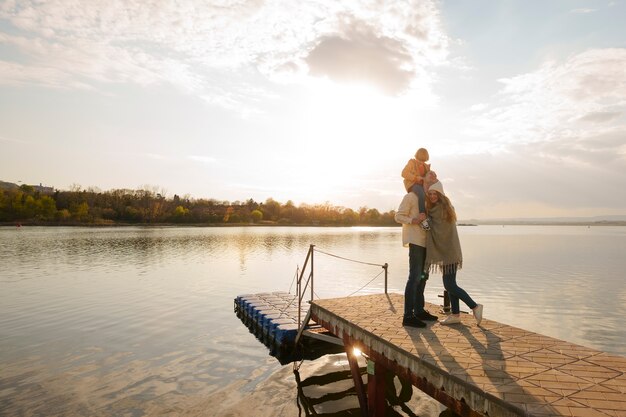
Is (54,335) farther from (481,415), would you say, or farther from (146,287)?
(481,415)

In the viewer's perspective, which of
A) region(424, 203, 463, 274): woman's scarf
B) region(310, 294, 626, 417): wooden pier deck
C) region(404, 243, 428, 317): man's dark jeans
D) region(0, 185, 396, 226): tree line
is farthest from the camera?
region(0, 185, 396, 226): tree line

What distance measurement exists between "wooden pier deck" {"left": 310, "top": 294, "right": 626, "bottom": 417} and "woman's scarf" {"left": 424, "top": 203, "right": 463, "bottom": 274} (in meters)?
1.36

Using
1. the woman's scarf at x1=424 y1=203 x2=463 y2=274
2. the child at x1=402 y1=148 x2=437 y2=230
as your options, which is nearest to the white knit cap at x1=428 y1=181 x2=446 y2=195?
the child at x1=402 y1=148 x2=437 y2=230

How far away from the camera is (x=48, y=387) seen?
11.5 m

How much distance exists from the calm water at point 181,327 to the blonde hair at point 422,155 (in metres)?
7.13

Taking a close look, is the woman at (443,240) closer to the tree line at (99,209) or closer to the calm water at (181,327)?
the calm water at (181,327)

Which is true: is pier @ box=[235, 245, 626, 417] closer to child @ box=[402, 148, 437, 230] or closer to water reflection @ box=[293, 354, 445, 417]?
water reflection @ box=[293, 354, 445, 417]

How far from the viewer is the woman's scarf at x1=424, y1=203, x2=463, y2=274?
769 centimetres

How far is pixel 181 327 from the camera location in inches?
731

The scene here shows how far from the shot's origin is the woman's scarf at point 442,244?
25.2ft

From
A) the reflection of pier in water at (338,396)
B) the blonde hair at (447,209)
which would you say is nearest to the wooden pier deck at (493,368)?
the blonde hair at (447,209)

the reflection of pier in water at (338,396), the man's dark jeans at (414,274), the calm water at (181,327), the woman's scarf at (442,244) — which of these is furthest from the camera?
the calm water at (181,327)

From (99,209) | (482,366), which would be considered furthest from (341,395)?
(99,209)

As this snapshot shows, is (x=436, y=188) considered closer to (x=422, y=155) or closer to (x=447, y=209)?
(x=447, y=209)
